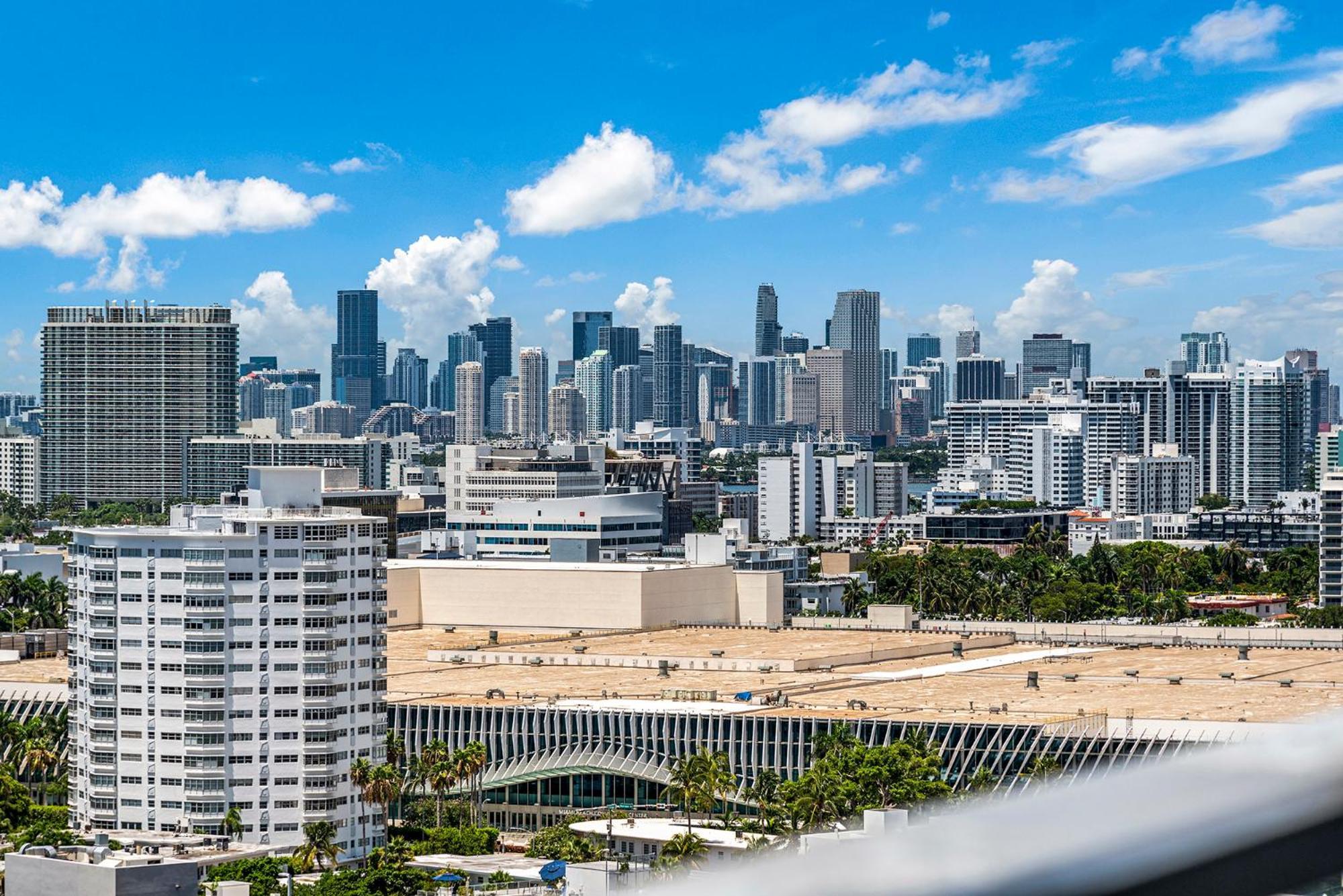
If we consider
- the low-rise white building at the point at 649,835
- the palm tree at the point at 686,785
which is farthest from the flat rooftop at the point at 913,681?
the low-rise white building at the point at 649,835

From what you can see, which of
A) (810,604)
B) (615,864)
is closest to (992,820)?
(615,864)

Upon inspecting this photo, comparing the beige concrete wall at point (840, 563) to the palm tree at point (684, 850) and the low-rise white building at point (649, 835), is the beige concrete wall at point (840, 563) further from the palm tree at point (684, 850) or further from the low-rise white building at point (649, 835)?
the palm tree at point (684, 850)

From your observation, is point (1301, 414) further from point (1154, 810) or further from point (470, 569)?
point (1154, 810)

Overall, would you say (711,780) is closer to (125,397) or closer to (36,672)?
(36,672)

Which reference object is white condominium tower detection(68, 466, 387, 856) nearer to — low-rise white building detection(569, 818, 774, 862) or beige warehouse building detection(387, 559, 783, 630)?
low-rise white building detection(569, 818, 774, 862)

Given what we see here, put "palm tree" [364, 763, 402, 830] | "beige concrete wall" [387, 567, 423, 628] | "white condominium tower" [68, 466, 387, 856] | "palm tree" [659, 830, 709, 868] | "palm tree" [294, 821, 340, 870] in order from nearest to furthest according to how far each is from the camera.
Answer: "palm tree" [659, 830, 709, 868]
"palm tree" [294, 821, 340, 870]
"palm tree" [364, 763, 402, 830]
"white condominium tower" [68, 466, 387, 856]
"beige concrete wall" [387, 567, 423, 628]

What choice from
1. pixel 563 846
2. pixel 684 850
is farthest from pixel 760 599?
pixel 684 850

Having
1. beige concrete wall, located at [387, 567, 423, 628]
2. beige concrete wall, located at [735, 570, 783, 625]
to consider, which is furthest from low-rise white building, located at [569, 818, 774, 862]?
beige concrete wall, located at [735, 570, 783, 625]
